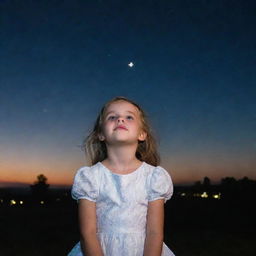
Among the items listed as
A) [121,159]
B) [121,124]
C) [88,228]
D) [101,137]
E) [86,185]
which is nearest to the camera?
[88,228]

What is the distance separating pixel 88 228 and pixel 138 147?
108 cm

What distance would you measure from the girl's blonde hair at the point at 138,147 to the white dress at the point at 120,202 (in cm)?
49

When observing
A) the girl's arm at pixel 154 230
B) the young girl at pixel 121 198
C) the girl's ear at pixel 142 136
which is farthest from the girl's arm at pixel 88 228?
the girl's ear at pixel 142 136

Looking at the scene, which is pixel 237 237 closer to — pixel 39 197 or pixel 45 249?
pixel 45 249

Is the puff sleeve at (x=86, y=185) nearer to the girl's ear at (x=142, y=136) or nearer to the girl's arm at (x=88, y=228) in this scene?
the girl's arm at (x=88, y=228)

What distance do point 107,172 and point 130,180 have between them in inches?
8.6

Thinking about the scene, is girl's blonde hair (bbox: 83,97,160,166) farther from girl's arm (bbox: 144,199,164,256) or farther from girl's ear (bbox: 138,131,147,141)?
girl's arm (bbox: 144,199,164,256)

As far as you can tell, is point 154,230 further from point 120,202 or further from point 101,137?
point 101,137

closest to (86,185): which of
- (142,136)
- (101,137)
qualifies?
(101,137)

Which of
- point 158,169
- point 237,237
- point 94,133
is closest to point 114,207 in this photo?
point 158,169

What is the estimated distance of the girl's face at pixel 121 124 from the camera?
302 centimetres

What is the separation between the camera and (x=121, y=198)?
2.91 metres

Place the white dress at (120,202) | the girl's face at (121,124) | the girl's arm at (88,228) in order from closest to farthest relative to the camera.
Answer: the girl's arm at (88,228) → the white dress at (120,202) → the girl's face at (121,124)

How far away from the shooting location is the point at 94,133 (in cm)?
346
